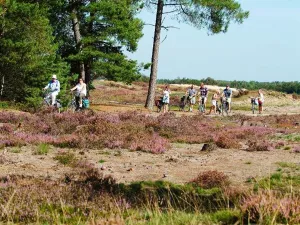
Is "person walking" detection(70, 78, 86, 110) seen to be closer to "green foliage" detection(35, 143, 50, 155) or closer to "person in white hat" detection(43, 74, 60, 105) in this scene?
"person in white hat" detection(43, 74, 60, 105)

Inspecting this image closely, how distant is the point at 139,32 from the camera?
3756cm

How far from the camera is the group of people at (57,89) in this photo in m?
25.7

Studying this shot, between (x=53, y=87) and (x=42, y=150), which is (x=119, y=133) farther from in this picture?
(x=53, y=87)

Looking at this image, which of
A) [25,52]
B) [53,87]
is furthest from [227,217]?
[25,52]

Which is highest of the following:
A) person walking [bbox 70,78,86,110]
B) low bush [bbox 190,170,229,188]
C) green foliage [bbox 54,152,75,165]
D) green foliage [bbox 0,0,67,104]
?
green foliage [bbox 0,0,67,104]

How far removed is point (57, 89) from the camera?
25.9 m

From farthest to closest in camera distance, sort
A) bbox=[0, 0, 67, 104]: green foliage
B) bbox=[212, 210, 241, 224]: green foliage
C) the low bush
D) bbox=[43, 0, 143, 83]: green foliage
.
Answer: bbox=[43, 0, 143, 83]: green foliage
bbox=[0, 0, 67, 104]: green foliage
the low bush
bbox=[212, 210, 241, 224]: green foliage

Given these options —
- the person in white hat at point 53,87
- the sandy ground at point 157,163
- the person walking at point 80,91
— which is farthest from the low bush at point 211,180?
the person walking at point 80,91

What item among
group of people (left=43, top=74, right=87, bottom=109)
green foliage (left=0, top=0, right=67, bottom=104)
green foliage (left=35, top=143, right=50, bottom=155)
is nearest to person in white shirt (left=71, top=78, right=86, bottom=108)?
group of people (left=43, top=74, right=87, bottom=109)

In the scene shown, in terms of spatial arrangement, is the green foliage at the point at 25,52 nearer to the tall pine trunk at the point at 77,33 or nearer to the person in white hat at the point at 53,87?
the person in white hat at the point at 53,87

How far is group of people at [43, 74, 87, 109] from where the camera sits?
25.7m

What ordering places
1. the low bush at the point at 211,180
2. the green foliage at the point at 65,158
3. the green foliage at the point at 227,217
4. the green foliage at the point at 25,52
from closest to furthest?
the green foliage at the point at 227,217 → the low bush at the point at 211,180 → the green foliage at the point at 65,158 → the green foliage at the point at 25,52

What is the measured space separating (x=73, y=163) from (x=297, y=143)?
9.53 meters

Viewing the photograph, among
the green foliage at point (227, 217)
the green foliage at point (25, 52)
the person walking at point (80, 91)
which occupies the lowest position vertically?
the green foliage at point (227, 217)
